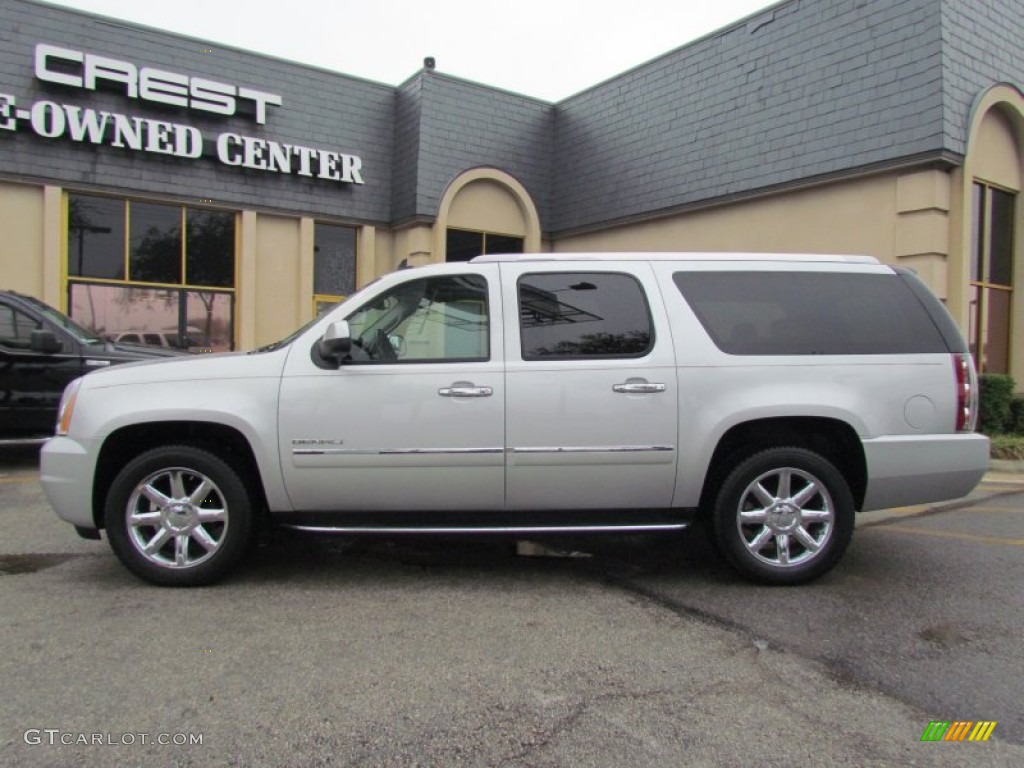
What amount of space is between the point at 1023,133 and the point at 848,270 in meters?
9.85

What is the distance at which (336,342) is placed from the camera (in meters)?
4.10

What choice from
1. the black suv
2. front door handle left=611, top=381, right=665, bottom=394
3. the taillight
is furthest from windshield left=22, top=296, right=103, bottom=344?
the taillight

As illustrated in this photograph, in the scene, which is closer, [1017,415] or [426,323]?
[426,323]

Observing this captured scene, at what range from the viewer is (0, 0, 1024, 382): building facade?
10578 millimetres

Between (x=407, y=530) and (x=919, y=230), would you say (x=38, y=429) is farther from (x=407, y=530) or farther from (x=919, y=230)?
(x=919, y=230)

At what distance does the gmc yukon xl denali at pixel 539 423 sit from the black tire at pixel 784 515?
0.01 metres

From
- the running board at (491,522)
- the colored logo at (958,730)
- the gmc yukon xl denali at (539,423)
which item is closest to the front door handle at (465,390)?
the gmc yukon xl denali at (539,423)

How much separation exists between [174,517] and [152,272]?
1001cm

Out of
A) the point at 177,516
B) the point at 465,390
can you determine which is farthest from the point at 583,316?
the point at 177,516

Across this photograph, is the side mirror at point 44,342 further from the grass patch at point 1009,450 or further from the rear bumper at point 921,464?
the grass patch at point 1009,450

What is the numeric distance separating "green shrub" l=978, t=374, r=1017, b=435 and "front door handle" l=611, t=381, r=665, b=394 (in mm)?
8307

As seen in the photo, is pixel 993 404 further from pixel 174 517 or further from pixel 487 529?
pixel 174 517

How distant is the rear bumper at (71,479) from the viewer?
4.20 meters

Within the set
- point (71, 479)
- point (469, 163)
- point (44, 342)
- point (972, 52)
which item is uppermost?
point (972, 52)
